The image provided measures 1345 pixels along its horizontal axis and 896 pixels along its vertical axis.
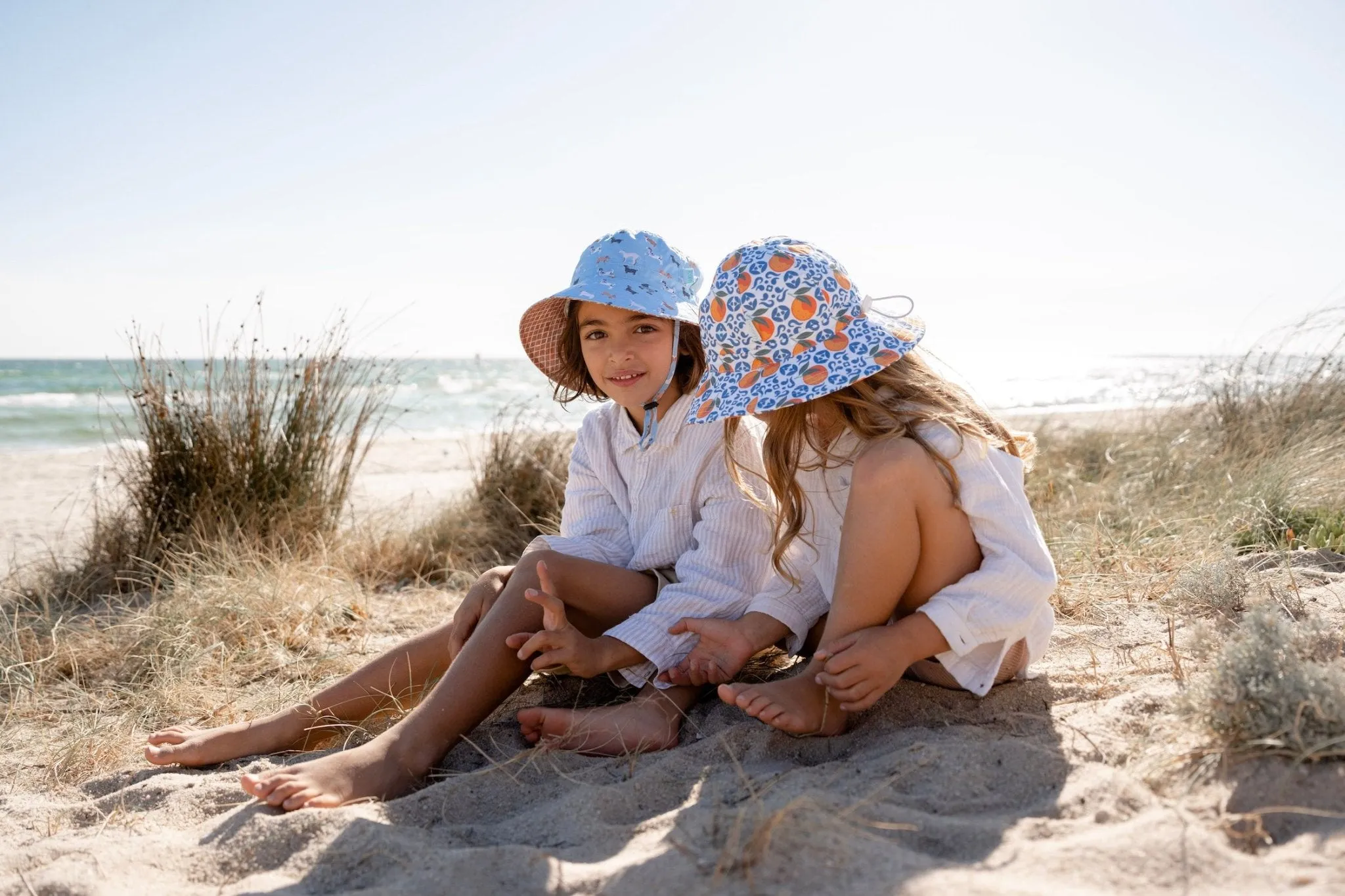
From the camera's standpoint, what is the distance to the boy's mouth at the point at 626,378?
8.56 ft

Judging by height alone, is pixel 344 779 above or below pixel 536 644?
below

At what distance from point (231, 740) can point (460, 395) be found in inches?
845

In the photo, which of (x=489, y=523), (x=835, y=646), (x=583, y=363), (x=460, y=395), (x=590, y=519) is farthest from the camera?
(x=460, y=395)

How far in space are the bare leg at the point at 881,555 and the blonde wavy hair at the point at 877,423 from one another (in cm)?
6

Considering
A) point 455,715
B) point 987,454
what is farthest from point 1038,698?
point 455,715

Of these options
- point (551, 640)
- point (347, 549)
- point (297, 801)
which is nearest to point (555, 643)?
point (551, 640)

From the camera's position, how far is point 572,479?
283cm

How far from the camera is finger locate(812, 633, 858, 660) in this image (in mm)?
1890

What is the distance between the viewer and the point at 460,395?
2322 centimetres

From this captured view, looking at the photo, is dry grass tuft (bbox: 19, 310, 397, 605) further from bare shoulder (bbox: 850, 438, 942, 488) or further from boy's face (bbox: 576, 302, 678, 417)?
bare shoulder (bbox: 850, 438, 942, 488)

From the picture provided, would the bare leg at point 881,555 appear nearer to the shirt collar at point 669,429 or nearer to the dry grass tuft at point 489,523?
the shirt collar at point 669,429

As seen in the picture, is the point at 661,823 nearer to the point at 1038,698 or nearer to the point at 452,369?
the point at 1038,698

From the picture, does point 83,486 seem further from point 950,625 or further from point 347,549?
point 950,625

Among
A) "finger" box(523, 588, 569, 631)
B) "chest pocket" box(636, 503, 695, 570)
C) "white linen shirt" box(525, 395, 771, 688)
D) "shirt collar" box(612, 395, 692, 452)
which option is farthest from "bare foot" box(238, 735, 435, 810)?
"shirt collar" box(612, 395, 692, 452)
